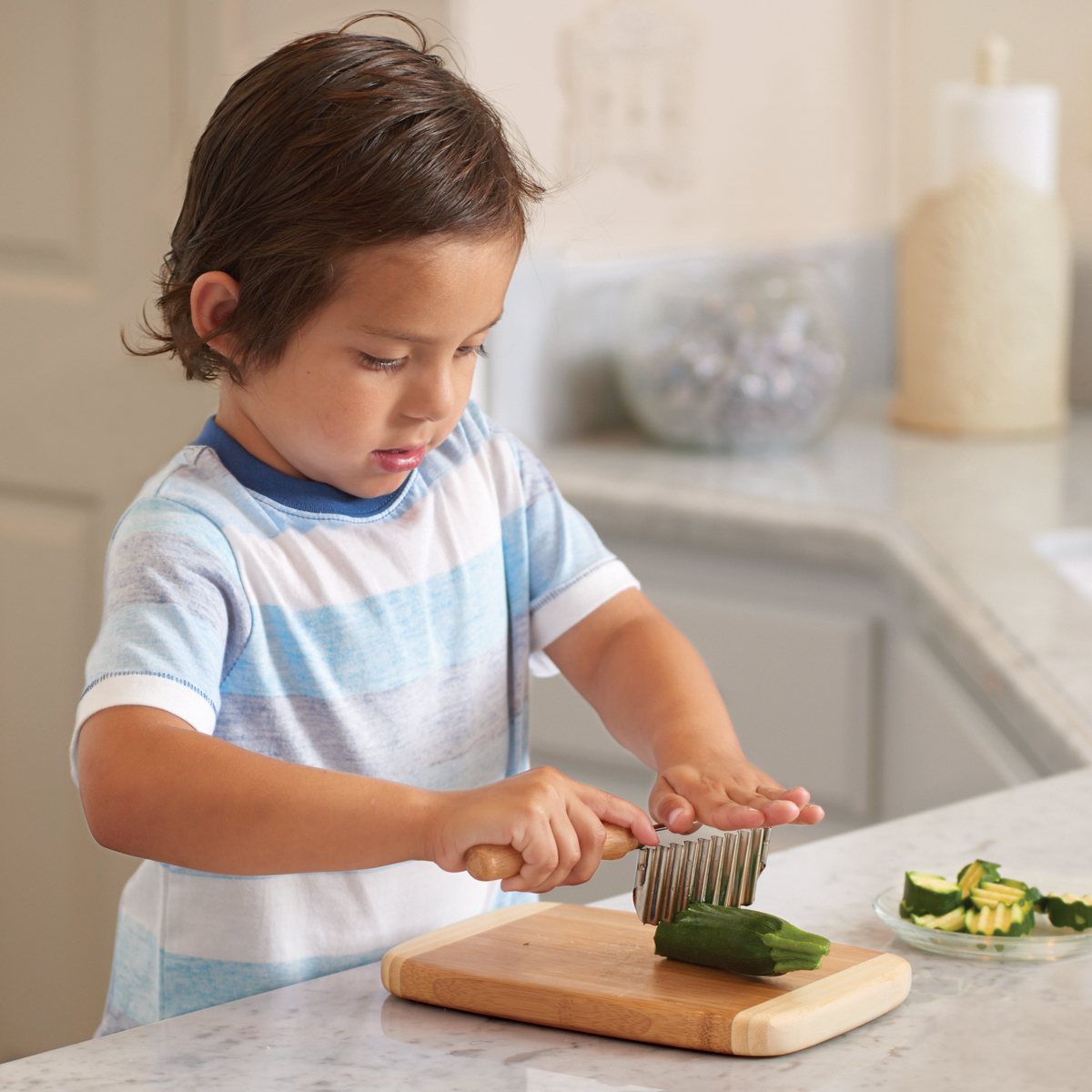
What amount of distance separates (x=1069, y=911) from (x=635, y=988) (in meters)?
0.24

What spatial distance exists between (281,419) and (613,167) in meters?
1.30

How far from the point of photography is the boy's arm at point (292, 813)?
780mm

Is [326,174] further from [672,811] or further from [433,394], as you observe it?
[672,811]

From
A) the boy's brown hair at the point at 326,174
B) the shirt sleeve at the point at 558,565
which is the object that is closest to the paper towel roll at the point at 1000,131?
the shirt sleeve at the point at 558,565

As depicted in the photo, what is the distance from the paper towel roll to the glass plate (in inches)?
58.2

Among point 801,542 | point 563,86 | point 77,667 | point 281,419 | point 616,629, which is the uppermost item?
point 563,86

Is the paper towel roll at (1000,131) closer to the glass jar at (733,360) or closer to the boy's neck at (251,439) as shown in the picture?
the glass jar at (733,360)

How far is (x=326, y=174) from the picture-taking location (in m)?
0.88

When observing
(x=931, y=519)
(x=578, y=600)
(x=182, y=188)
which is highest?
(x=182, y=188)

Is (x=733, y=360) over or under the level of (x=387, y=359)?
under

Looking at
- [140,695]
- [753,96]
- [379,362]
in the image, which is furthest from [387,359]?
[753,96]

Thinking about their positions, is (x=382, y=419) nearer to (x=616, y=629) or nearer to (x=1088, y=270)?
(x=616, y=629)

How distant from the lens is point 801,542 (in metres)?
1.81

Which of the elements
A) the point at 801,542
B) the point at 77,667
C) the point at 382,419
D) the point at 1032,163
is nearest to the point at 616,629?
the point at 382,419
